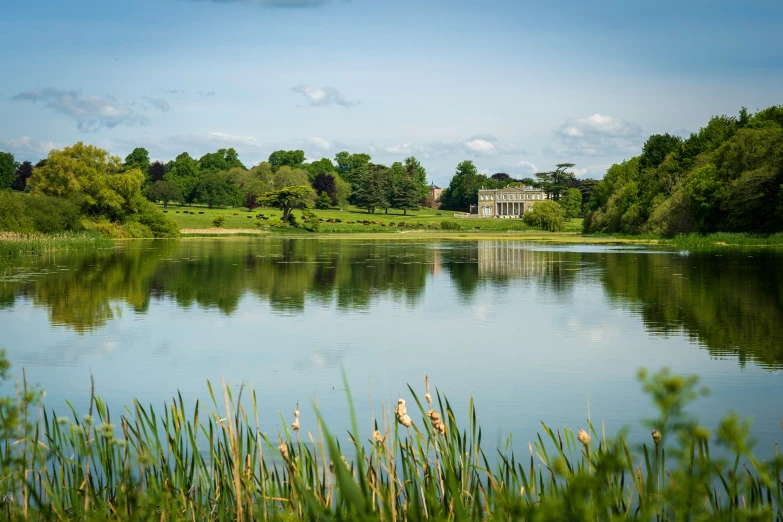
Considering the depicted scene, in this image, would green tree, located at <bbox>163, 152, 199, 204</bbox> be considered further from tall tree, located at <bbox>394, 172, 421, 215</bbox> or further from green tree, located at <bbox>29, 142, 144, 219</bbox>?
green tree, located at <bbox>29, 142, 144, 219</bbox>

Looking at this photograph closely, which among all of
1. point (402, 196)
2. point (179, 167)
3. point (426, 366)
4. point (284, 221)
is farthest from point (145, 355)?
point (179, 167)

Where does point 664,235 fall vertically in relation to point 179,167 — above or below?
below

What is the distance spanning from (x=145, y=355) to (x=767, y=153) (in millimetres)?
52705

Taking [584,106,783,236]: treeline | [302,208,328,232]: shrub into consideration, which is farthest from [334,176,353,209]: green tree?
[584,106,783,236]: treeline

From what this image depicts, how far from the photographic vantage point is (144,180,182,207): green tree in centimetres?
13062

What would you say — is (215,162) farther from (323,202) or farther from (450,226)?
Answer: (450,226)

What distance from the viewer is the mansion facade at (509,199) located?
180375 millimetres

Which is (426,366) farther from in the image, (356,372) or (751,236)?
(751,236)

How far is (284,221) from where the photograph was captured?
106 meters

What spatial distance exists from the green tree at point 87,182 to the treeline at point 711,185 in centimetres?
4530

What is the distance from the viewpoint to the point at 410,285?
24844mm

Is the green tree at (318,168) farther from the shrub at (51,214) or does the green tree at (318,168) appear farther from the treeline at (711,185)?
the shrub at (51,214)

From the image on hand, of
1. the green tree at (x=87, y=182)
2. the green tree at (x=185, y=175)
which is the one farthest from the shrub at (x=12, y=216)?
the green tree at (x=185, y=175)

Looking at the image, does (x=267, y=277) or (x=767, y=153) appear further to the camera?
(x=767, y=153)
